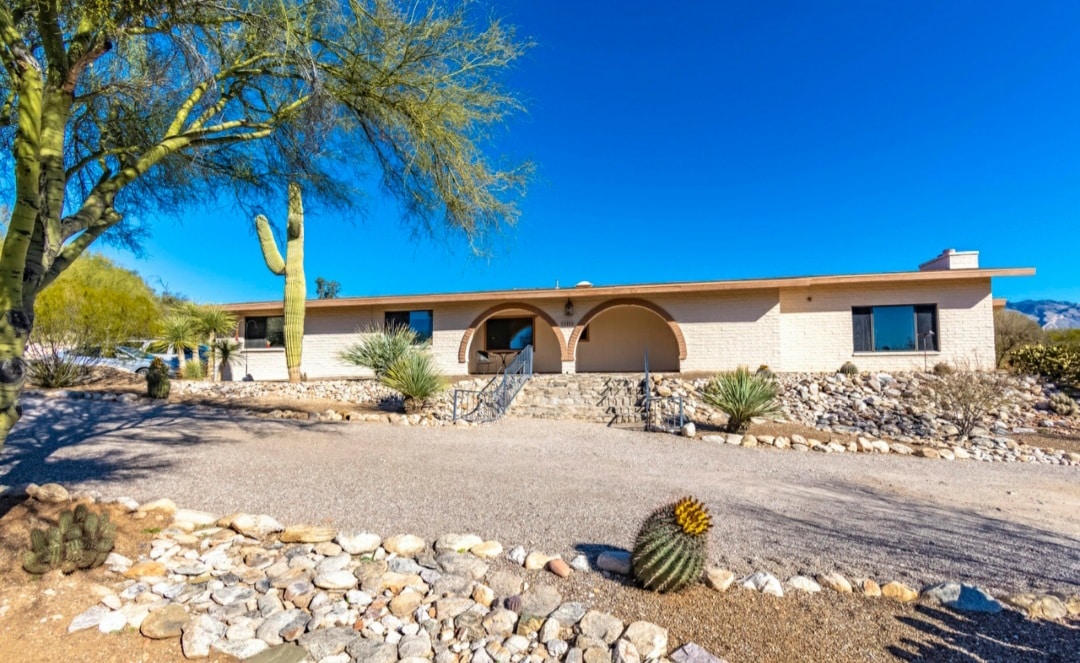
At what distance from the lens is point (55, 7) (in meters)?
3.65

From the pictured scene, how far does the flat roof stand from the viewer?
15.1 metres

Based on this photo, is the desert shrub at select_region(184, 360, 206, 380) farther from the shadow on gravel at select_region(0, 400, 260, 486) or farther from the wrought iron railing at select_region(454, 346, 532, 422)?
the wrought iron railing at select_region(454, 346, 532, 422)

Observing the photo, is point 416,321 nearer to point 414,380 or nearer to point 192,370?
Answer: point 414,380

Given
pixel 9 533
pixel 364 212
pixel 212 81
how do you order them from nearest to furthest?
pixel 9 533 < pixel 212 81 < pixel 364 212

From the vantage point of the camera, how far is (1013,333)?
63.7 ft

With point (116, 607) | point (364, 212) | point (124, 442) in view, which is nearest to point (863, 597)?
point (116, 607)

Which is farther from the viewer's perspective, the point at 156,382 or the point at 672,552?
the point at 156,382

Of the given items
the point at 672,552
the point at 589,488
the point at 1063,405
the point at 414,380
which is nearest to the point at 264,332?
the point at 414,380

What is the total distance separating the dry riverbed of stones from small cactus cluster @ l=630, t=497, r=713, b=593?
239mm

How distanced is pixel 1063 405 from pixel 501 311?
47.6 feet

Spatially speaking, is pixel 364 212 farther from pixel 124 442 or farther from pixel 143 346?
pixel 143 346

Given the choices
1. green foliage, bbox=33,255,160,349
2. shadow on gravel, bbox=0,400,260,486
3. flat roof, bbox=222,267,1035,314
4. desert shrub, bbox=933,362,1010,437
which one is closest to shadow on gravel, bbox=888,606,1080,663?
shadow on gravel, bbox=0,400,260,486

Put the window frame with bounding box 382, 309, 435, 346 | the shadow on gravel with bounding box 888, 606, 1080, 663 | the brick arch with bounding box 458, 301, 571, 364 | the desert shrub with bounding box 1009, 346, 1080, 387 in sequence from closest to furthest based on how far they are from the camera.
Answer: the shadow on gravel with bounding box 888, 606, 1080, 663, the desert shrub with bounding box 1009, 346, 1080, 387, the brick arch with bounding box 458, 301, 571, 364, the window frame with bounding box 382, 309, 435, 346

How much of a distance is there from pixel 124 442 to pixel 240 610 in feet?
18.9
